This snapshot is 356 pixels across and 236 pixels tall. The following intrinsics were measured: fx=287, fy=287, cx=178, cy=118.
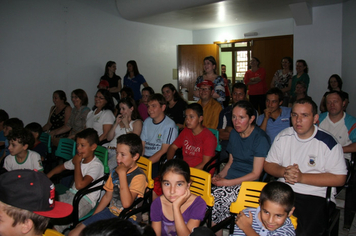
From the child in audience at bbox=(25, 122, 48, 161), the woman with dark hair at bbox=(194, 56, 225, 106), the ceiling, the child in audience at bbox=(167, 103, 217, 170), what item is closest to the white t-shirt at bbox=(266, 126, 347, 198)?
the child in audience at bbox=(167, 103, 217, 170)

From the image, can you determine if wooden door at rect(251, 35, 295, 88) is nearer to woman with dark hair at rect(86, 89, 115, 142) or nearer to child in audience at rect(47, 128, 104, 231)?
woman with dark hair at rect(86, 89, 115, 142)

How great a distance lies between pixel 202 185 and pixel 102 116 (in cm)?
233

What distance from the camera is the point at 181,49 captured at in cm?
916

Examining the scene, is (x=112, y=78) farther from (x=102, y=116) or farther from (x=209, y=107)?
(x=209, y=107)

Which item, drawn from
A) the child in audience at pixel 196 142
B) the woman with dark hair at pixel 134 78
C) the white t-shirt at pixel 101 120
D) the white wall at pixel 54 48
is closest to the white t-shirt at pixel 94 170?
the child in audience at pixel 196 142

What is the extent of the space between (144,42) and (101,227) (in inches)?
310

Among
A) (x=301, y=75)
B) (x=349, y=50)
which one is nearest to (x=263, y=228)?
(x=301, y=75)

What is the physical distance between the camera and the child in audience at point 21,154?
9.68ft

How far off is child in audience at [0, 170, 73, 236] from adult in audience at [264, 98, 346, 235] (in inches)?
62.9

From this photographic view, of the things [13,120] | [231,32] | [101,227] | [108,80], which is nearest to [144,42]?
[108,80]

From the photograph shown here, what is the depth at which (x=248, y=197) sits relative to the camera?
2018mm

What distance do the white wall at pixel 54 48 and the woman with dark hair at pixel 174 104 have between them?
124 inches

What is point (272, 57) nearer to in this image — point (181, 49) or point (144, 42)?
point (181, 49)

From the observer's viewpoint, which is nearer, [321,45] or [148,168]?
[148,168]
